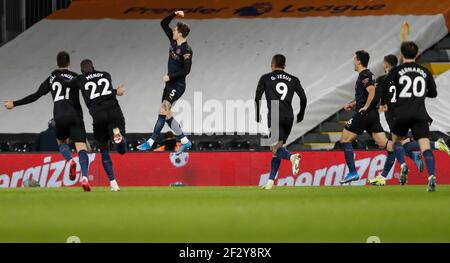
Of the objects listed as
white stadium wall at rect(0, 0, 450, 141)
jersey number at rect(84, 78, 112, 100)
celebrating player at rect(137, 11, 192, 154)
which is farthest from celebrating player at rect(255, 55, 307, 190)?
white stadium wall at rect(0, 0, 450, 141)

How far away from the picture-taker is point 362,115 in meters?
19.3

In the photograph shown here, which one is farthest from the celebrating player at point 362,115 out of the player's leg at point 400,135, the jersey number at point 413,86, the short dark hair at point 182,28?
the short dark hair at point 182,28

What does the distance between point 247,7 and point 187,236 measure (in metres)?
23.3

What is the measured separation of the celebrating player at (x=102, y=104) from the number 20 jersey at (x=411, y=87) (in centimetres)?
445

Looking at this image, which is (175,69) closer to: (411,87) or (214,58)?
(411,87)

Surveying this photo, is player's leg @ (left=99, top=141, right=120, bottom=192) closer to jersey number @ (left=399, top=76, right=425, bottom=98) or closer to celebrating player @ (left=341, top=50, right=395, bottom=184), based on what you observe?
celebrating player @ (left=341, top=50, right=395, bottom=184)

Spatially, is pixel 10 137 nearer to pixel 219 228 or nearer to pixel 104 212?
pixel 104 212

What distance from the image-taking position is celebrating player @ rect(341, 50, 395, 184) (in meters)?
18.8

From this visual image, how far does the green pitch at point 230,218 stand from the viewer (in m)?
9.93

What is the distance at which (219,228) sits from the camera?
34.4 feet

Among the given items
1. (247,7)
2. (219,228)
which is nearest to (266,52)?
(247,7)

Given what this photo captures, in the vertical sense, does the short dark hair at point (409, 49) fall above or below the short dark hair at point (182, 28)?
below

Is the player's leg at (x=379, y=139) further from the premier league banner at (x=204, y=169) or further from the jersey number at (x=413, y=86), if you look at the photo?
the jersey number at (x=413, y=86)
